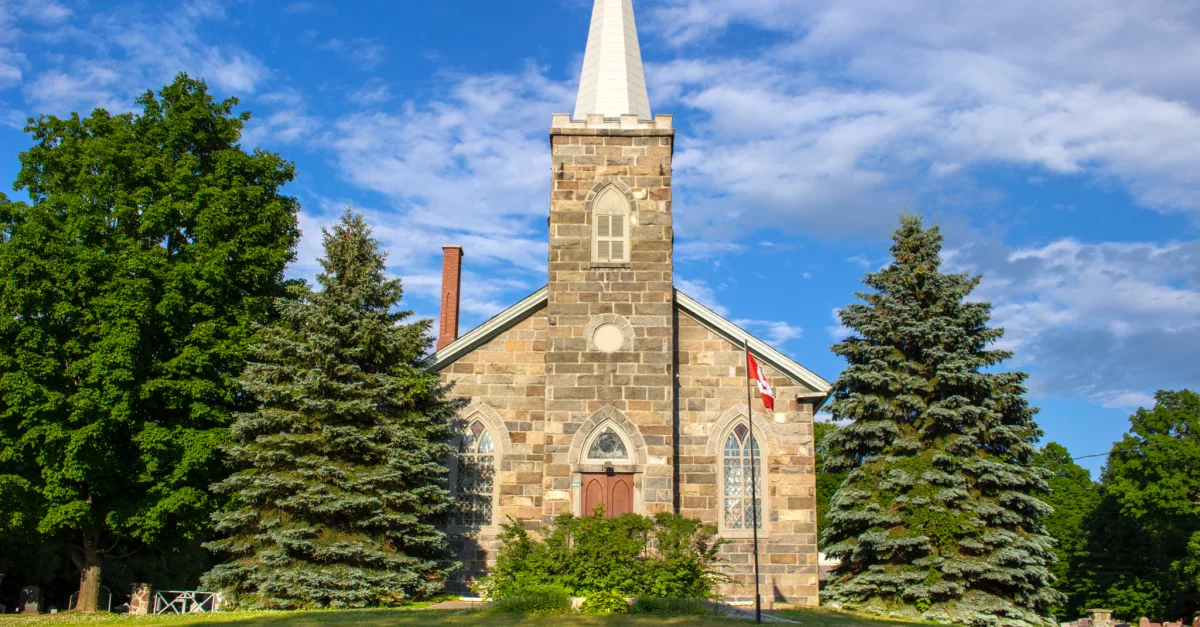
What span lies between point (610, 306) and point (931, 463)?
7806 mm

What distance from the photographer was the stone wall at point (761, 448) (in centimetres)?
1938

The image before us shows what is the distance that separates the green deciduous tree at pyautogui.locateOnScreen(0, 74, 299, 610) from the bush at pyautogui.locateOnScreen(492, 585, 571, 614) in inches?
299

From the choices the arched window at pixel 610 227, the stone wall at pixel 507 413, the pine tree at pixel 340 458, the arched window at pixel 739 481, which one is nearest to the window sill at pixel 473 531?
the stone wall at pixel 507 413

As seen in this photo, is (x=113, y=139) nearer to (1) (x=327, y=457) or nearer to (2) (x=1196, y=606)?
(1) (x=327, y=457)

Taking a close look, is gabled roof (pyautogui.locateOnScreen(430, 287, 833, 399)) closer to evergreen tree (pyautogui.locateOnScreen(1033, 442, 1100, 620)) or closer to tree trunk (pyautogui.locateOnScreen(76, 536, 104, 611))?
tree trunk (pyautogui.locateOnScreen(76, 536, 104, 611))

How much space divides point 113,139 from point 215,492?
8.14m

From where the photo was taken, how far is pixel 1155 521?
107 ft

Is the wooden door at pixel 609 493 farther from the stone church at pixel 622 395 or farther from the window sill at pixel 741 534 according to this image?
the window sill at pixel 741 534

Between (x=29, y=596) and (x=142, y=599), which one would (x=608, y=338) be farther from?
(x=29, y=596)

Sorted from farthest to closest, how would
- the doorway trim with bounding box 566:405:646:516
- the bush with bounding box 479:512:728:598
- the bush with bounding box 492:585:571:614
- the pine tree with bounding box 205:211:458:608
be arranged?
the doorway trim with bounding box 566:405:646:516 → the pine tree with bounding box 205:211:458:608 → the bush with bounding box 479:512:728:598 → the bush with bounding box 492:585:571:614

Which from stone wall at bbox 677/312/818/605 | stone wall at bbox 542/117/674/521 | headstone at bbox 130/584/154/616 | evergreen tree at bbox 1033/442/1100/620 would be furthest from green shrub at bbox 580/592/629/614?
evergreen tree at bbox 1033/442/1100/620

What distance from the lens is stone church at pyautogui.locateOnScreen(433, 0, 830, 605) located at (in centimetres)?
1895

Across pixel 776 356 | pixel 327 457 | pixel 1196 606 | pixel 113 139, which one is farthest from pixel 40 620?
pixel 1196 606

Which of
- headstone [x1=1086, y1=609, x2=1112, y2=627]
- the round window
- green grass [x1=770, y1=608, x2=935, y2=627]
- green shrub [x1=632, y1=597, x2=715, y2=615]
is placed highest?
the round window
